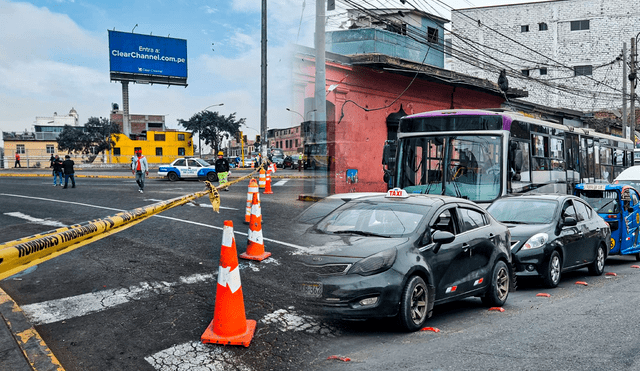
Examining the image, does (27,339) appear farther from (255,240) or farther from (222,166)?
(222,166)

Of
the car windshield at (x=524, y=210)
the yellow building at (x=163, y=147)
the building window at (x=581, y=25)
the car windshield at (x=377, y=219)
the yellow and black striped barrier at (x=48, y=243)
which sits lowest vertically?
the car windshield at (x=524, y=210)

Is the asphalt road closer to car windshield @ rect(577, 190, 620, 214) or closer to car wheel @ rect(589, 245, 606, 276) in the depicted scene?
car wheel @ rect(589, 245, 606, 276)

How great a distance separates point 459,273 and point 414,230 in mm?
933

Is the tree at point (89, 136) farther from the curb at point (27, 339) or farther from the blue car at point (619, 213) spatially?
the curb at point (27, 339)

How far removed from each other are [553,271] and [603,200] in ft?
16.0

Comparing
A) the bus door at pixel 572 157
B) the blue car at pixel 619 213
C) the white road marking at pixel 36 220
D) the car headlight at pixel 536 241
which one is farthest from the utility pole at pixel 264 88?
the car headlight at pixel 536 241

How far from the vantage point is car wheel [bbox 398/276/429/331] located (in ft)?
18.1

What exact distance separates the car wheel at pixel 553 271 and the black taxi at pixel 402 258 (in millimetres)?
1923

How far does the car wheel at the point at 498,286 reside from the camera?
704 centimetres

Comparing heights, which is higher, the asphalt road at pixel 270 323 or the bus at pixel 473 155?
the bus at pixel 473 155

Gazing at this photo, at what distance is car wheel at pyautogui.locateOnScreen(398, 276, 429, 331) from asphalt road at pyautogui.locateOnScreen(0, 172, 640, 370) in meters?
0.14

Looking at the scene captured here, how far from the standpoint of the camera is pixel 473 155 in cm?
1234

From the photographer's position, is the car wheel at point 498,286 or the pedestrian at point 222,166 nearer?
the car wheel at point 498,286

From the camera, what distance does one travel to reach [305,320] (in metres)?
6.04
